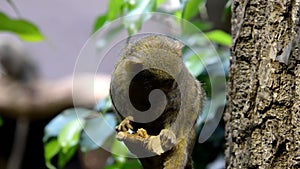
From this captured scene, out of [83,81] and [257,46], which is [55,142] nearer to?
[83,81]

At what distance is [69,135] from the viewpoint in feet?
4.43

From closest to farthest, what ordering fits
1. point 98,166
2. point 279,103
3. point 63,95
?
point 279,103 → point 98,166 → point 63,95

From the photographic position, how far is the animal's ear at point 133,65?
2.09 ft

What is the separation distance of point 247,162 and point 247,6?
0.78 ft

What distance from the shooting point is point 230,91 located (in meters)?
0.87

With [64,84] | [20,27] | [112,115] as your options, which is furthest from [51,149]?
[64,84]

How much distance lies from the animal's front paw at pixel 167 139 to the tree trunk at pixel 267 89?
0.17 metres

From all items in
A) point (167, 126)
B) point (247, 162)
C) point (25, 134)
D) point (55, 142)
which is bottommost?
point (25, 134)

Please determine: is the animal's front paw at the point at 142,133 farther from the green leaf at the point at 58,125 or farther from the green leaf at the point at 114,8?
the green leaf at the point at 58,125

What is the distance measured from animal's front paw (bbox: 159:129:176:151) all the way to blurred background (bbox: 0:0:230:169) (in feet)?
1.26

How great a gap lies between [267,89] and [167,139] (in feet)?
0.66

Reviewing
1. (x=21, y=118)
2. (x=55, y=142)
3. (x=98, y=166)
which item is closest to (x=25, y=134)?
(x=21, y=118)

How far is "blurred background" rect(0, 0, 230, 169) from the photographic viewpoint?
54.5 inches

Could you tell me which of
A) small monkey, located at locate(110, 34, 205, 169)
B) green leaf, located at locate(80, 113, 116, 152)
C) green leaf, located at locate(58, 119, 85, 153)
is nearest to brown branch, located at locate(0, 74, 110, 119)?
green leaf, located at locate(58, 119, 85, 153)
